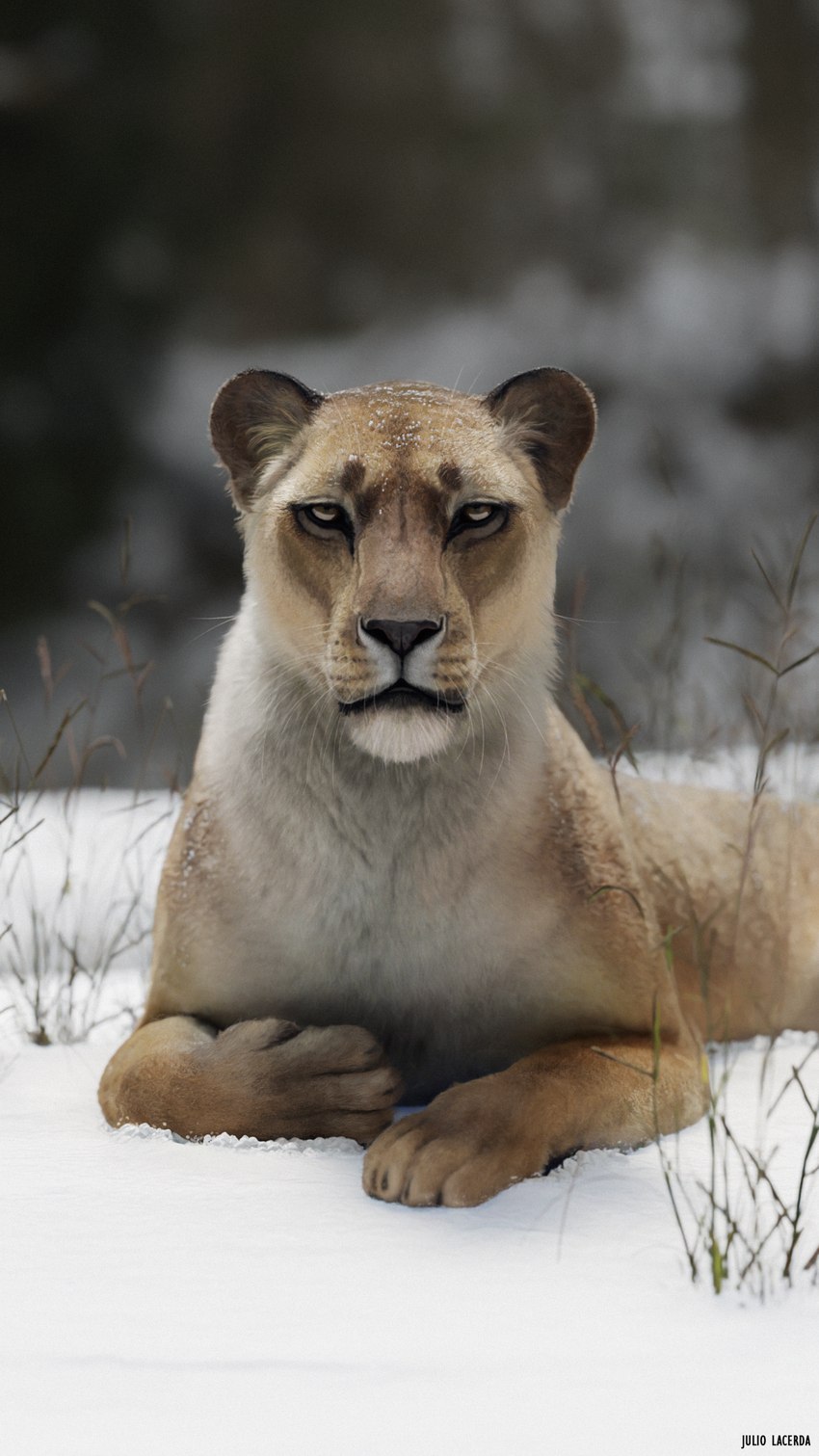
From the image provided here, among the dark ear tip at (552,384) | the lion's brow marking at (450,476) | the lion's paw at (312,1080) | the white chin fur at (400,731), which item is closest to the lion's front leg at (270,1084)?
the lion's paw at (312,1080)

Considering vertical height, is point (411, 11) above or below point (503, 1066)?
above

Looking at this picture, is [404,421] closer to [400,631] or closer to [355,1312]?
[400,631]

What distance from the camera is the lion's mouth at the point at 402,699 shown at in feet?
8.04

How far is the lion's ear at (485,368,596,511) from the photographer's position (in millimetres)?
2844

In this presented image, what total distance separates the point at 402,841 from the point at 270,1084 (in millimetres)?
481

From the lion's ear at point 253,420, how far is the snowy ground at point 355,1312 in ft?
4.16

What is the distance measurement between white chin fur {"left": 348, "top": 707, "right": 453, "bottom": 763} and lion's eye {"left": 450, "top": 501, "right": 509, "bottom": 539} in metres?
0.35

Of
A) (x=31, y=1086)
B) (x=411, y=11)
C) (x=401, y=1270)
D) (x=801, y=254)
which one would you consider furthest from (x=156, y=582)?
(x=401, y=1270)

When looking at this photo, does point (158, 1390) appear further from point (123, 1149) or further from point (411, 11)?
point (411, 11)

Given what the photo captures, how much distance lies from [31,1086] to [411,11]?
9.98 meters

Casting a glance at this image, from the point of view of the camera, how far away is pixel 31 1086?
3053 millimetres

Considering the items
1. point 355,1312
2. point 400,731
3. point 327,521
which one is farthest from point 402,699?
point 355,1312

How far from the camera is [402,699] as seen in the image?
2459 mm

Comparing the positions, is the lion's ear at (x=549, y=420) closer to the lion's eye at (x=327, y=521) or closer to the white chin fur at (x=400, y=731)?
the lion's eye at (x=327, y=521)
